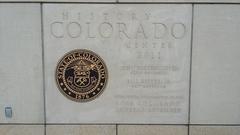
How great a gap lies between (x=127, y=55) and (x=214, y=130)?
1.52 m

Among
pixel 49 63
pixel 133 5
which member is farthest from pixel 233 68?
pixel 49 63

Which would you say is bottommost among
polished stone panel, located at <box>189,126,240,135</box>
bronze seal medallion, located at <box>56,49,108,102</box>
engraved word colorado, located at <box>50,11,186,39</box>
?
polished stone panel, located at <box>189,126,240,135</box>

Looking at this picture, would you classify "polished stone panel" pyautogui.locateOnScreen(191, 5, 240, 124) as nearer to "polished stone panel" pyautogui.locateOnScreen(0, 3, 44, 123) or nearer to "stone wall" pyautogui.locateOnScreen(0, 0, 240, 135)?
"stone wall" pyautogui.locateOnScreen(0, 0, 240, 135)

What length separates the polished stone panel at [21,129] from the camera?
479 centimetres

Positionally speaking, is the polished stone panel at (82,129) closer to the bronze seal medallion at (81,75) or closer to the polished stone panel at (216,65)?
the bronze seal medallion at (81,75)

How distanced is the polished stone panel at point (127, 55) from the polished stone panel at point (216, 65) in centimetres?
14

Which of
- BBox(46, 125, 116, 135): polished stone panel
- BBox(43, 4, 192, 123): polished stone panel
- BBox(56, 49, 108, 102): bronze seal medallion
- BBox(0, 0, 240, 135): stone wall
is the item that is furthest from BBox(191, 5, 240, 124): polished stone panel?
BBox(56, 49, 108, 102): bronze seal medallion

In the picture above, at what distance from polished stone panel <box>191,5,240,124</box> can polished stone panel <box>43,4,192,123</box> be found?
5.3 inches

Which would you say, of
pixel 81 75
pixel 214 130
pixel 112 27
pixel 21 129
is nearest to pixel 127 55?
pixel 112 27

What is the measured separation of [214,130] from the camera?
4.79m

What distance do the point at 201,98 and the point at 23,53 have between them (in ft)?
7.71

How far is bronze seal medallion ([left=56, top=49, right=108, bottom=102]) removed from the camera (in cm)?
462

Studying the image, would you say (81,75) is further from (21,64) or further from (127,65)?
(21,64)

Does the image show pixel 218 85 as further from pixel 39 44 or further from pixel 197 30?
pixel 39 44
